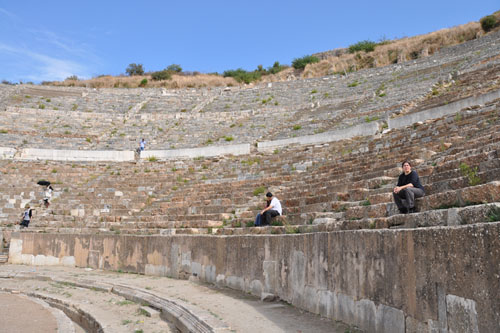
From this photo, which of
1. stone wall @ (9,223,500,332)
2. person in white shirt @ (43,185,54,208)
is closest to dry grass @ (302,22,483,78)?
person in white shirt @ (43,185,54,208)

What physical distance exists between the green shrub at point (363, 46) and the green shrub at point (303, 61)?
3851 millimetres

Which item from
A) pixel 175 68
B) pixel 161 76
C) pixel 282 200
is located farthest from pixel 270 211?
pixel 175 68

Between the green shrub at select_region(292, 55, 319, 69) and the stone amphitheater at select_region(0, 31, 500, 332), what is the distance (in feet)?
49.5

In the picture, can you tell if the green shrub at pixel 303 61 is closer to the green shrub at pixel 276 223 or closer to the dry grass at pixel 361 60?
the dry grass at pixel 361 60

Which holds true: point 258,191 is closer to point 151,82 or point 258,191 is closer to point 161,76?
point 151,82

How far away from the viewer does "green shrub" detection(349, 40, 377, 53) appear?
138 ft

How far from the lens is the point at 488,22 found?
110 ft

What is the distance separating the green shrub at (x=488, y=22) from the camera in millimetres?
33375

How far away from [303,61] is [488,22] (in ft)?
59.9

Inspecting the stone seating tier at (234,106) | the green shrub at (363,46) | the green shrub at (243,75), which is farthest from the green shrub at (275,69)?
the stone seating tier at (234,106)

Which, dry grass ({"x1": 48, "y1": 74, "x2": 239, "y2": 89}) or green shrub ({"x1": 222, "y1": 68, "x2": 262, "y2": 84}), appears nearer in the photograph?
dry grass ({"x1": 48, "y1": 74, "x2": 239, "y2": 89})

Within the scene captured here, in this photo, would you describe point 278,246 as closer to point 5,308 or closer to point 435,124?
point 5,308

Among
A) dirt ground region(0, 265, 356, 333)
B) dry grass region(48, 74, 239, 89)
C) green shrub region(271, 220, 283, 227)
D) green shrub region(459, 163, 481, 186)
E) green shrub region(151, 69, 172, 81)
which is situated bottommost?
dirt ground region(0, 265, 356, 333)

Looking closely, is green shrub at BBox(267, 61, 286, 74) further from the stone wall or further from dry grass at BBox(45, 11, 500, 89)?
the stone wall
